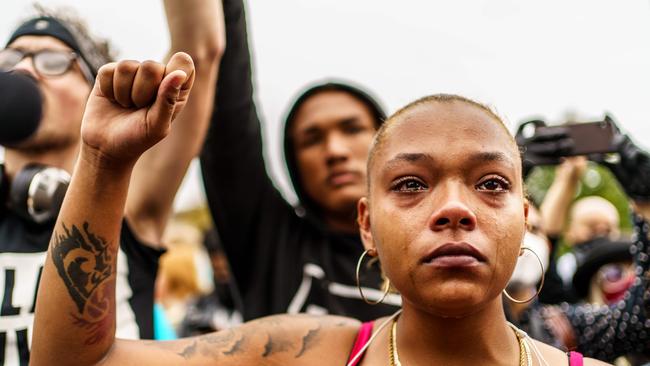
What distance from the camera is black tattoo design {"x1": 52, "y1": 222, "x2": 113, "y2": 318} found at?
1.55 metres

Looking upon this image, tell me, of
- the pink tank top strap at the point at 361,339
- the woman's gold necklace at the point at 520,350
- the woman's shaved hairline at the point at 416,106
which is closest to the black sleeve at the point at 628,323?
the woman's gold necklace at the point at 520,350

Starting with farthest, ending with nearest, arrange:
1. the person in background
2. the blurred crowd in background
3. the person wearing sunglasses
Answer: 1. the person in background
2. the blurred crowd in background
3. the person wearing sunglasses

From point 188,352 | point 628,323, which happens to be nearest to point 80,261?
point 188,352

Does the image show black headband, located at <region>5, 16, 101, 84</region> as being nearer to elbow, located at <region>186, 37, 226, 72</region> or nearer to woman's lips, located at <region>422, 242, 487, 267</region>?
elbow, located at <region>186, 37, 226, 72</region>

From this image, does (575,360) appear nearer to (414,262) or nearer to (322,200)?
(414,262)

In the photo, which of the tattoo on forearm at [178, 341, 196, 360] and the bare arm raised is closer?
the bare arm raised

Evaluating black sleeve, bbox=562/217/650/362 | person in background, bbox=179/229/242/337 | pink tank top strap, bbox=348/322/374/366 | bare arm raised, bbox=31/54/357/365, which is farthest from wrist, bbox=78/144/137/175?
person in background, bbox=179/229/242/337

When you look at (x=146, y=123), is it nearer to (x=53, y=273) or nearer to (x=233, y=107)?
(x=53, y=273)

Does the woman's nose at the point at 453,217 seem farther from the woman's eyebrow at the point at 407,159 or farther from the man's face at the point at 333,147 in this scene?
the man's face at the point at 333,147

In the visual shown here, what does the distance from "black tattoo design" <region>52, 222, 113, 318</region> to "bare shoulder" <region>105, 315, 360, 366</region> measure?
182 millimetres

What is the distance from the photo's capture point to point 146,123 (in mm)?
1438

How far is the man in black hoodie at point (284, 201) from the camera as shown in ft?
8.86

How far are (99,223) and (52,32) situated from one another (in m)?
1.11

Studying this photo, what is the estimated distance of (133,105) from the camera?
58.8 inches
